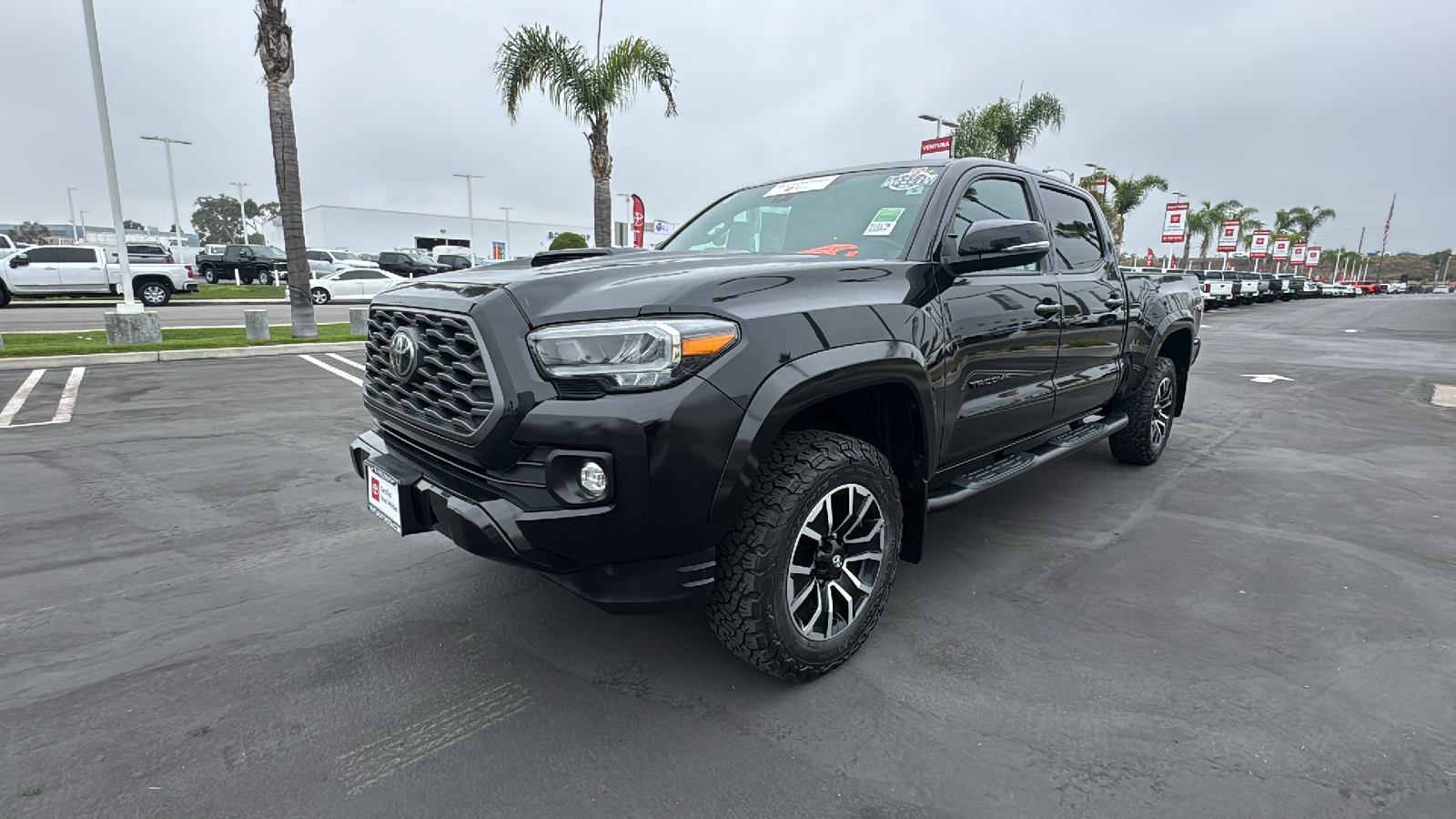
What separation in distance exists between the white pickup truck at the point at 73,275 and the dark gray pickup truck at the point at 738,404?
22.3 meters

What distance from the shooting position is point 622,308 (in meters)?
2.13

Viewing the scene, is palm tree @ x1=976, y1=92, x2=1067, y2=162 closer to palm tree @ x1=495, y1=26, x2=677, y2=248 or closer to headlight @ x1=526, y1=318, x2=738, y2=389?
palm tree @ x1=495, y1=26, x2=677, y2=248

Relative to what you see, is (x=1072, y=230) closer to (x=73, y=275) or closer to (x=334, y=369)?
(x=334, y=369)

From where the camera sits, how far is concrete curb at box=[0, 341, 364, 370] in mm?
9009

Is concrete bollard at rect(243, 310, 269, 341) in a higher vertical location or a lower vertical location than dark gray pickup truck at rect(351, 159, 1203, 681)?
lower

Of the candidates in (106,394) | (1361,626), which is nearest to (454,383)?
(1361,626)

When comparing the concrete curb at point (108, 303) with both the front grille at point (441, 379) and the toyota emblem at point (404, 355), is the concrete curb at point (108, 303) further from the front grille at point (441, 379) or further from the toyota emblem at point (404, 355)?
the toyota emblem at point (404, 355)

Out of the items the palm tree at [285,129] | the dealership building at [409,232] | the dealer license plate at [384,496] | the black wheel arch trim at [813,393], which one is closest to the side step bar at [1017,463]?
the black wheel arch trim at [813,393]

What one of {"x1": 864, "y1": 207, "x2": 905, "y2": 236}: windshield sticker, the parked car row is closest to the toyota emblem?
{"x1": 864, "y1": 207, "x2": 905, "y2": 236}: windshield sticker

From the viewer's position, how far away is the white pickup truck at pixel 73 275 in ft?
63.7

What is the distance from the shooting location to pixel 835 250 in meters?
3.09

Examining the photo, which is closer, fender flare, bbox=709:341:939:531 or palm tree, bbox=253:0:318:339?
fender flare, bbox=709:341:939:531

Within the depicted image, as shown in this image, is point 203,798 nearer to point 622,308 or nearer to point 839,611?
point 622,308

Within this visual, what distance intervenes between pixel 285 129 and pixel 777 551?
12.9 meters
